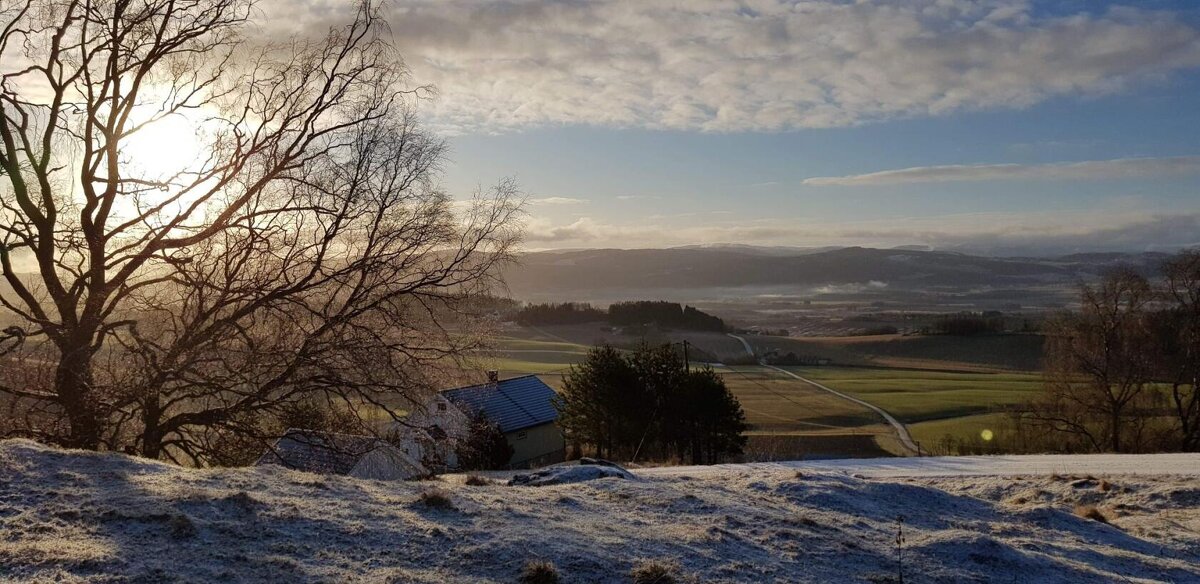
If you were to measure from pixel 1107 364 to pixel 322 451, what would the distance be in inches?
1418

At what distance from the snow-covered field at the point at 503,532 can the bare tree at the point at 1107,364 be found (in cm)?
2890

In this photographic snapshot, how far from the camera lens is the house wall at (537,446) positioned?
37219 millimetres

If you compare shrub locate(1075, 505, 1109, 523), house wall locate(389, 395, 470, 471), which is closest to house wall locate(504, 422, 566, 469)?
house wall locate(389, 395, 470, 471)

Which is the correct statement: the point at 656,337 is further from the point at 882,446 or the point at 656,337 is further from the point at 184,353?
the point at 184,353

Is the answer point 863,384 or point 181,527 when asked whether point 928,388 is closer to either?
point 863,384

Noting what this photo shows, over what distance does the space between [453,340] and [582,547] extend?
6.64 meters

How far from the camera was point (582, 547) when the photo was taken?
7043 mm

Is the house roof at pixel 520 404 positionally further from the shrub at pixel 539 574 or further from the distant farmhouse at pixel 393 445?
the shrub at pixel 539 574

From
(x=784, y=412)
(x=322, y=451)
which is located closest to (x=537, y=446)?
(x=322, y=451)

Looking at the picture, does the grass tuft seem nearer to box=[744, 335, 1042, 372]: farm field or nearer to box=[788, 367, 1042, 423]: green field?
box=[788, 367, 1042, 423]: green field

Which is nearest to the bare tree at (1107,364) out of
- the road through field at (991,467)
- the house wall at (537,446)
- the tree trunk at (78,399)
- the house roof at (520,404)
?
the road through field at (991,467)

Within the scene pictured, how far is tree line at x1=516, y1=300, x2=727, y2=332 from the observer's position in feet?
379

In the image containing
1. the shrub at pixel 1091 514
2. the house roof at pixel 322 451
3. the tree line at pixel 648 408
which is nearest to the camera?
the shrub at pixel 1091 514

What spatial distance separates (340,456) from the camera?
1315 cm
